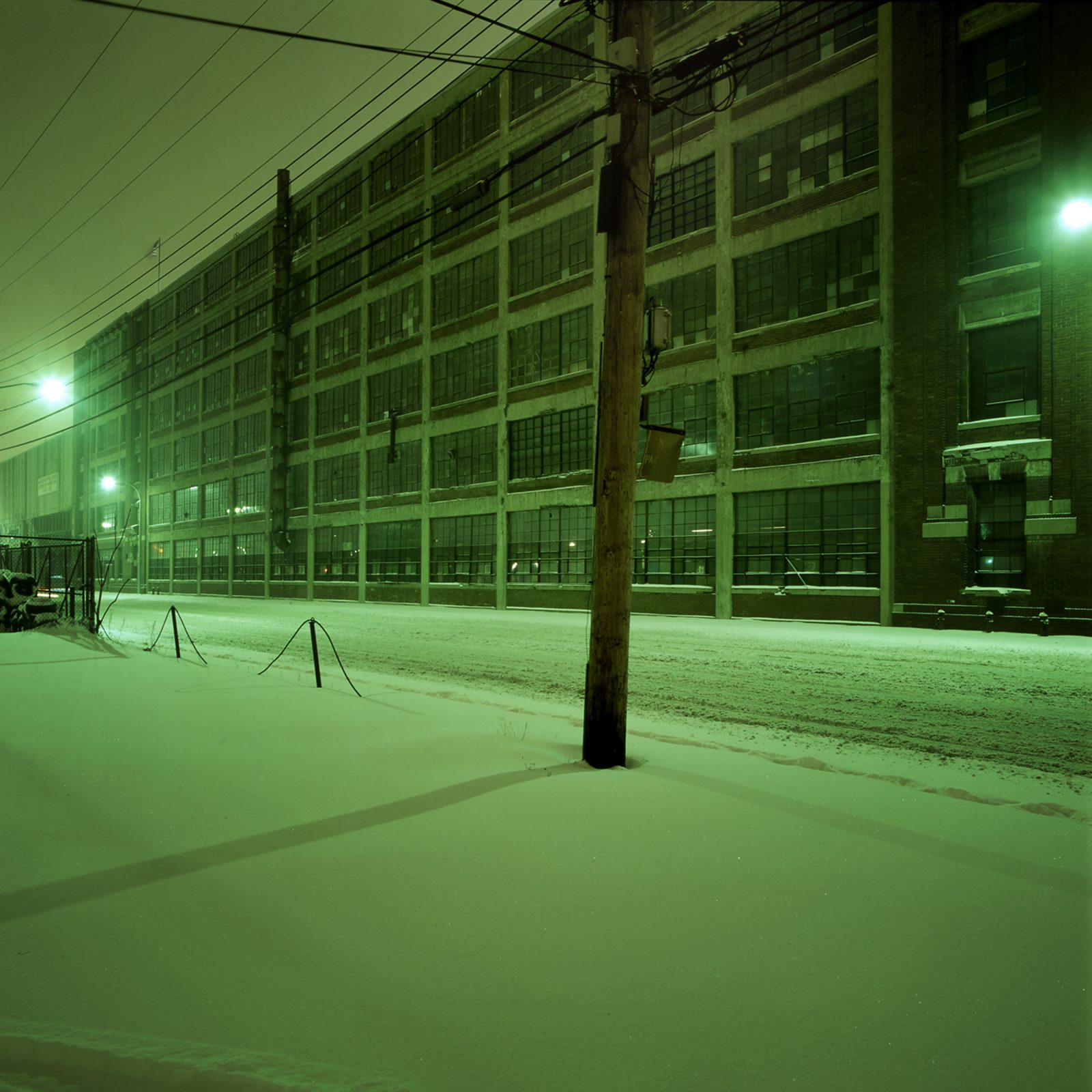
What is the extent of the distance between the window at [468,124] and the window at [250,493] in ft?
73.7

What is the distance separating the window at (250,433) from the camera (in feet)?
158

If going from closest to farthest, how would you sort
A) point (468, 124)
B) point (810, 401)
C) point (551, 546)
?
point (810, 401) < point (551, 546) < point (468, 124)

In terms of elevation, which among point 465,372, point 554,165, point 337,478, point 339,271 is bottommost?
point 337,478

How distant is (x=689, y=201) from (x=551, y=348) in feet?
25.6

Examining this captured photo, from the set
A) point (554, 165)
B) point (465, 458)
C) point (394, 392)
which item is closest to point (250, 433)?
point (394, 392)

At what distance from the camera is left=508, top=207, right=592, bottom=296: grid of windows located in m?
30.4

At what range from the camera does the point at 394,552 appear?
128 feet

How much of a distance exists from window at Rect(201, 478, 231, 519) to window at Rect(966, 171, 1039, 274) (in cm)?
4491

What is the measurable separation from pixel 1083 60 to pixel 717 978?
998 inches

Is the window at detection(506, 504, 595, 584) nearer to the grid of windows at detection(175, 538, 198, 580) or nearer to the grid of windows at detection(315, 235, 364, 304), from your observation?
the grid of windows at detection(315, 235, 364, 304)

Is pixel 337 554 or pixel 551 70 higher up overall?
pixel 551 70

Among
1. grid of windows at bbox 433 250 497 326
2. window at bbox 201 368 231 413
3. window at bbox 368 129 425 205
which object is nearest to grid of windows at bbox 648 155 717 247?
grid of windows at bbox 433 250 497 326

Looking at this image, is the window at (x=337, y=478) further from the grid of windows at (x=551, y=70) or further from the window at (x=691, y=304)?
the window at (x=691, y=304)

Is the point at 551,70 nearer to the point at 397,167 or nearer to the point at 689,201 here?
the point at 689,201
